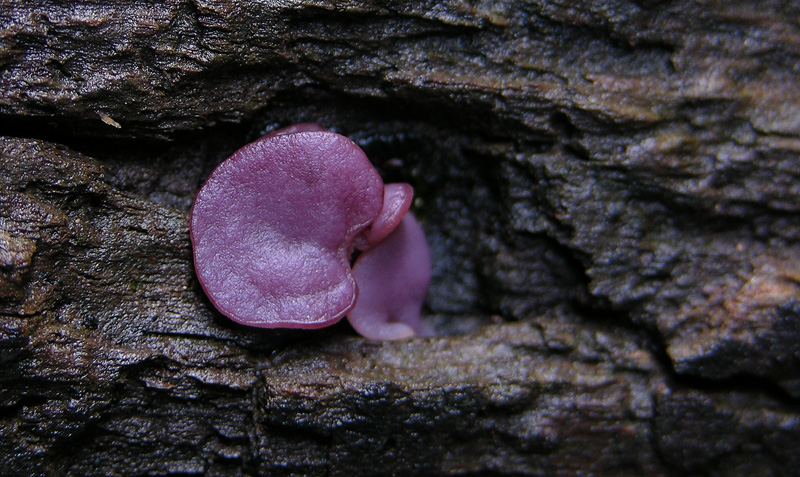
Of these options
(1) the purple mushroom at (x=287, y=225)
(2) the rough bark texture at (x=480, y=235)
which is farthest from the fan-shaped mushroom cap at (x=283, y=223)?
(2) the rough bark texture at (x=480, y=235)

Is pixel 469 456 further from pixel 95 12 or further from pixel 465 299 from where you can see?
pixel 95 12

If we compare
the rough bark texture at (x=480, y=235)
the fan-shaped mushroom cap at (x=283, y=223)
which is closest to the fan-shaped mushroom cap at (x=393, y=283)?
the rough bark texture at (x=480, y=235)

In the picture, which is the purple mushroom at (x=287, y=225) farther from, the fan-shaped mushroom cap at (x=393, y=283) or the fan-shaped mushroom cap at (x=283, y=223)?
the fan-shaped mushroom cap at (x=393, y=283)

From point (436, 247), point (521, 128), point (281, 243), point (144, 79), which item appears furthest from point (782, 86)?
point (144, 79)

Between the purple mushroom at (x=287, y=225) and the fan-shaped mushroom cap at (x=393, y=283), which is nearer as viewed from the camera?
the purple mushroom at (x=287, y=225)

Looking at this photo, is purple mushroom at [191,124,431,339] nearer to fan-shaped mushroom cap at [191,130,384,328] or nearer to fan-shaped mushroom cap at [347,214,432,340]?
fan-shaped mushroom cap at [191,130,384,328]

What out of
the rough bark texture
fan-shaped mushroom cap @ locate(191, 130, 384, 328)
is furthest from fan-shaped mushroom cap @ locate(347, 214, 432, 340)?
fan-shaped mushroom cap @ locate(191, 130, 384, 328)

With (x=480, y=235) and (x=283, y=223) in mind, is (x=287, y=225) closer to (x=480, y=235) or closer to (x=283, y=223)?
(x=283, y=223)
